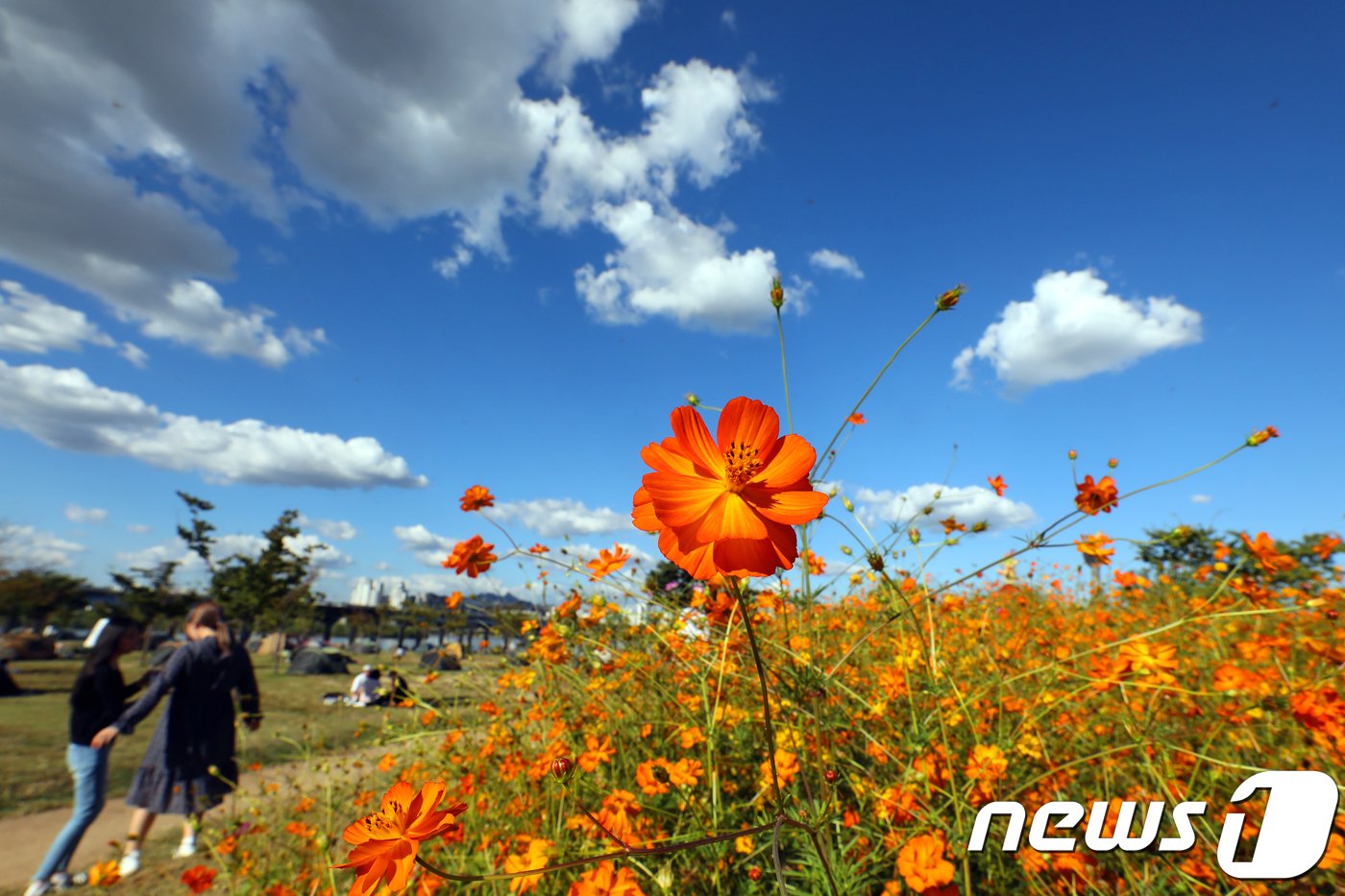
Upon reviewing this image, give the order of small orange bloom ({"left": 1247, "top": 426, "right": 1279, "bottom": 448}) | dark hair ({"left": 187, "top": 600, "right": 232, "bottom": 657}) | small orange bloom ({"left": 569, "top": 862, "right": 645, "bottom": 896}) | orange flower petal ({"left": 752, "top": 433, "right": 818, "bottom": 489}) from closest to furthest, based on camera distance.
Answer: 1. orange flower petal ({"left": 752, "top": 433, "right": 818, "bottom": 489})
2. small orange bloom ({"left": 569, "top": 862, "right": 645, "bottom": 896})
3. small orange bloom ({"left": 1247, "top": 426, "right": 1279, "bottom": 448})
4. dark hair ({"left": 187, "top": 600, "right": 232, "bottom": 657})

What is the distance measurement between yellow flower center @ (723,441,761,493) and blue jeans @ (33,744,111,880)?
175 inches

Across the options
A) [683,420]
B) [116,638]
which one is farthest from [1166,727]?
[116,638]

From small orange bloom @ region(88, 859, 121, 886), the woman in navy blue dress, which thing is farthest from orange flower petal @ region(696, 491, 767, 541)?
the woman in navy blue dress

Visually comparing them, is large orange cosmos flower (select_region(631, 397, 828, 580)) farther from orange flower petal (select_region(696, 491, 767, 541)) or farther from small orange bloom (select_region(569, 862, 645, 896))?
small orange bloom (select_region(569, 862, 645, 896))

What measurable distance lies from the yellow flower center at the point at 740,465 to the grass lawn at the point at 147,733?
2009 millimetres

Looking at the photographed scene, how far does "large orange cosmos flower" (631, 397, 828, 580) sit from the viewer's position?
768 mm

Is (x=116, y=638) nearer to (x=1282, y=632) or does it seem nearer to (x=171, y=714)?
(x=171, y=714)

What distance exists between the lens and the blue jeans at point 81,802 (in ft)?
10.6

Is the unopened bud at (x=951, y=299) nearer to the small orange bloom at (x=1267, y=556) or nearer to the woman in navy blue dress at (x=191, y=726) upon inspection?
the small orange bloom at (x=1267, y=556)

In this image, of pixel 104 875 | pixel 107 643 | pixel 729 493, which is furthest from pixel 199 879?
pixel 107 643

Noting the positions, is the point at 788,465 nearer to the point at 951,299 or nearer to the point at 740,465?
the point at 740,465

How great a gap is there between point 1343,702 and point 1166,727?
0.77 meters

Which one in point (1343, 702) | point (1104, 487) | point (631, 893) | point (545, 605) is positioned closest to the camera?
point (631, 893)

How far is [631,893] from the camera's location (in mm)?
984
